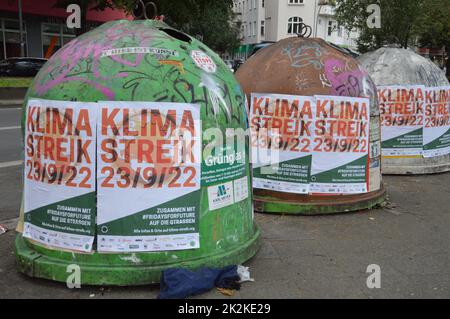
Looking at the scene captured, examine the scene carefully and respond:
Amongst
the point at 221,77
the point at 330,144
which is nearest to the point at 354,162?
the point at 330,144

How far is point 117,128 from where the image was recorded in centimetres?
343

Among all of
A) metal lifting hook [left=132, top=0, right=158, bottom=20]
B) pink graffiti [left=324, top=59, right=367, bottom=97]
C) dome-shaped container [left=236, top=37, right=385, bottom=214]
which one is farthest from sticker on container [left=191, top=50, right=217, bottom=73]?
pink graffiti [left=324, top=59, right=367, bottom=97]

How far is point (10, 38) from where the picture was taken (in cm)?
2861

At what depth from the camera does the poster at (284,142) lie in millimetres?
5453

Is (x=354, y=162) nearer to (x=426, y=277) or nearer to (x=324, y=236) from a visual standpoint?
(x=324, y=236)

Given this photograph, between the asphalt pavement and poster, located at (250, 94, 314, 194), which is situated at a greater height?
poster, located at (250, 94, 314, 194)

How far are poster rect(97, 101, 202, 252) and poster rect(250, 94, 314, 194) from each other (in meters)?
2.16

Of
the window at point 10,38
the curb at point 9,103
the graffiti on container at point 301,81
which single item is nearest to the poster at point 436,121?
the graffiti on container at point 301,81

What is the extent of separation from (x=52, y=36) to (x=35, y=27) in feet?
4.55

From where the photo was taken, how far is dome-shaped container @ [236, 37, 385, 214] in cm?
549

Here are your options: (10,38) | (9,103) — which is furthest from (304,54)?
(10,38)

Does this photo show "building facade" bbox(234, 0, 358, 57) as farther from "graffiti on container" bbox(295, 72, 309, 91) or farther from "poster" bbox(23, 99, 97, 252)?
"poster" bbox(23, 99, 97, 252)

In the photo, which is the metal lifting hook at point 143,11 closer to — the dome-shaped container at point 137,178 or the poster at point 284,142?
the dome-shaped container at point 137,178

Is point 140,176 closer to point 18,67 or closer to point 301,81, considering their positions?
point 301,81
